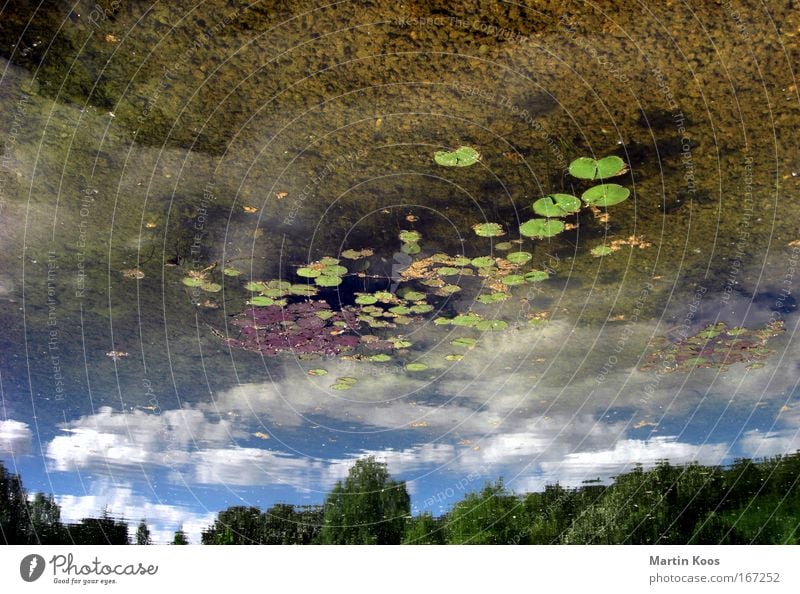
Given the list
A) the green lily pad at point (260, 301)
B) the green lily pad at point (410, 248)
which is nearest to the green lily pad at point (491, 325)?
the green lily pad at point (410, 248)

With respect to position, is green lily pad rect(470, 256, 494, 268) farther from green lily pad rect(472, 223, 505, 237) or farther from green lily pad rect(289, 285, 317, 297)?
green lily pad rect(289, 285, 317, 297)

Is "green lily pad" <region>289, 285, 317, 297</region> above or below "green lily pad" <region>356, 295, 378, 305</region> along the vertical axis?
above

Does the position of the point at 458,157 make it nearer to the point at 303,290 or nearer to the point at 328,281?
the point at 328,281

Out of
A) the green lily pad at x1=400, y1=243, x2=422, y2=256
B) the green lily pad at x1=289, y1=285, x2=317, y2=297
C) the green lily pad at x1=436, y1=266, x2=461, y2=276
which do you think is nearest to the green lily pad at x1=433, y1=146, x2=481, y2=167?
the green lily pad at x1=400, y1=243, x2=422, y2=256

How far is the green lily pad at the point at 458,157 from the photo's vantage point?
19.2ft

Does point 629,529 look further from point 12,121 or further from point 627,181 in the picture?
point 12,121

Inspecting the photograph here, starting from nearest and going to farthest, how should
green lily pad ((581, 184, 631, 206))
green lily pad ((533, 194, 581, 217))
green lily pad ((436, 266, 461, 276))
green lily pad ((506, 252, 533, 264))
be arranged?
1. green lily pad ((581, 184, 631, 206))
2. green lily pad ((533, 194, 581, 217))
3. green lily pad ((506, 252, 533, 264))
4. green lily pad ((436, 266, 461, 276))

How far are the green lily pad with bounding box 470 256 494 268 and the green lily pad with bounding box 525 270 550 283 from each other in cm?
54

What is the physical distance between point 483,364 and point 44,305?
229 inches

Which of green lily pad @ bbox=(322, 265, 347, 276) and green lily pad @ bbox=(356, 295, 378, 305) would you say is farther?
green lily pad @ bbox=(356, 295, 378, 305)

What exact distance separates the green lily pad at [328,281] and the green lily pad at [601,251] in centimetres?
323

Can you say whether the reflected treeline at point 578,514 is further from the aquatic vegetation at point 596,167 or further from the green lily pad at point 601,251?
the aquatic vegetation at point 596,167
